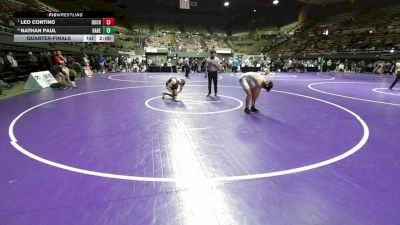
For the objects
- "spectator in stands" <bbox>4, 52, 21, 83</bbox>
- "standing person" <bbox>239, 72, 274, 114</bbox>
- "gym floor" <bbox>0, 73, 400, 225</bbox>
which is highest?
"spectator in stands" <bbox>4, 52, 21, 83</bbox>

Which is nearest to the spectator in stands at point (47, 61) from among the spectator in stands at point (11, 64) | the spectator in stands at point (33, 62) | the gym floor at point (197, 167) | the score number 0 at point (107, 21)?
the spectator in stands at point (33, 62)

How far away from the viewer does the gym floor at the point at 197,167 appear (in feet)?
10.2

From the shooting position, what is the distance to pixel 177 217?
9.92ft

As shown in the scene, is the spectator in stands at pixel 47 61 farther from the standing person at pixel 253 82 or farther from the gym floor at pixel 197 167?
the standing person at pixel 253 82

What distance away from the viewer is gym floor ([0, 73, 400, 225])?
3109 mm

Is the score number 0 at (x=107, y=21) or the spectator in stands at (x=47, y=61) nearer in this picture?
the score number 0 at (x=107, y=21)

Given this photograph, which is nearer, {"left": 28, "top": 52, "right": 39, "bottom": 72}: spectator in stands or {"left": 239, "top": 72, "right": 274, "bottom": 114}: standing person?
{"left": 239, "top": 72, "right": 274, "bottom": 114}: standing person
